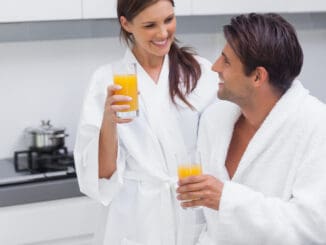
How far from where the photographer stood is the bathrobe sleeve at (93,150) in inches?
82.7

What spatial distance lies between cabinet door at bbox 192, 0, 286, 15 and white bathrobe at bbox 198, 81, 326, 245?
3.61ft

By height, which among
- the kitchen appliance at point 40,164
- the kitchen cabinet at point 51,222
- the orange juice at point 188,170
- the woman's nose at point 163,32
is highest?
the woman's nose at point 163,32

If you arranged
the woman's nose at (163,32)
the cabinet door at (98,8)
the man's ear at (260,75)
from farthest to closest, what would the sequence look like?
1. the cabinet door at (98,8)
2. the woman's nose at (163,32)
3. the man's ear at (260,75)

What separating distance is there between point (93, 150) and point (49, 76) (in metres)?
1.06

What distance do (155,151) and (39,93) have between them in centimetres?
109

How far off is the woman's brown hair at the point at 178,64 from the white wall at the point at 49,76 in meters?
0.70

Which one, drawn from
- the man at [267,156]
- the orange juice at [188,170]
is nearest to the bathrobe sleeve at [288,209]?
the man at [267,156]

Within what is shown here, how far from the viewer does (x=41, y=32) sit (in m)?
2.72

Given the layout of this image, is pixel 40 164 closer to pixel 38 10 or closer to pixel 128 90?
pixel 38 10

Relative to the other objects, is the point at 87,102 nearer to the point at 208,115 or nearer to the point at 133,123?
the point at 133,123

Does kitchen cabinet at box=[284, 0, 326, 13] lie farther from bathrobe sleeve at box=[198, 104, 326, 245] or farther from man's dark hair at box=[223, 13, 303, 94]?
bathrobe sleeve at box=[198, 104, 326, 245]

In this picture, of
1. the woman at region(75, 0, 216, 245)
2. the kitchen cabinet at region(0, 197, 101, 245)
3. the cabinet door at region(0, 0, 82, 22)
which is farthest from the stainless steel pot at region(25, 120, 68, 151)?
the woman at region(75, 0, 216, 245)

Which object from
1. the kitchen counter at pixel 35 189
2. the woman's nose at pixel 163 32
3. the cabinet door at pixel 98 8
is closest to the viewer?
the woman's nose at pixel 163 32

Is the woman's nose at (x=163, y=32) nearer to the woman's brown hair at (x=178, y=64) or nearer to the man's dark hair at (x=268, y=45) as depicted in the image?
the woman's brown hair at (x=178, y=64)
